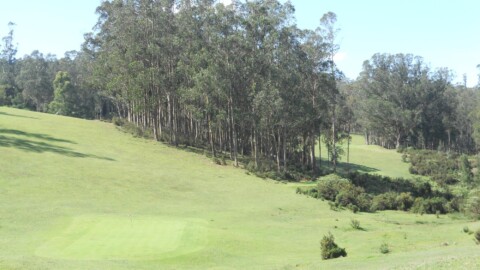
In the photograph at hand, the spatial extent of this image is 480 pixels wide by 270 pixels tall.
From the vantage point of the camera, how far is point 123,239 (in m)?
26.8

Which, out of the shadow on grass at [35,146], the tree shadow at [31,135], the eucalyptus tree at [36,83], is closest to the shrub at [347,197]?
the shadow on grass at [35,146]

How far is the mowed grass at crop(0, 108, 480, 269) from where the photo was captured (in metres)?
23.0

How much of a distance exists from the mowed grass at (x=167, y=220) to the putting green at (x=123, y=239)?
53 mm

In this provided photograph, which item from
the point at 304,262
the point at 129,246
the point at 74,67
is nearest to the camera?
the point at 304,262

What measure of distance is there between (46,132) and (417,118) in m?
101

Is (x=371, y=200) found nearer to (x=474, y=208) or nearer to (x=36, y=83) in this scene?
(x=474, y=208)

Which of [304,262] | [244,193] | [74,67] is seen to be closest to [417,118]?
[244,193]

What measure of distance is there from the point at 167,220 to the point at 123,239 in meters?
6.20

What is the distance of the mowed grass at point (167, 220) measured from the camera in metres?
23.0

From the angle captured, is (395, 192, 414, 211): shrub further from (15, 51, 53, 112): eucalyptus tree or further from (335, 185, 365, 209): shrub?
(15, 51, 53, 112): eucalyptus tree

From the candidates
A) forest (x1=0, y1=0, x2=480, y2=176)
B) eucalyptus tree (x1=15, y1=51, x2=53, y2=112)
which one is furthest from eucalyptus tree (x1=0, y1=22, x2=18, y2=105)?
forest (x1=0, y1=0, x2=480, y2=176)

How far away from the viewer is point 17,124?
227 ft

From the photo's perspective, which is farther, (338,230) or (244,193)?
(244,193)

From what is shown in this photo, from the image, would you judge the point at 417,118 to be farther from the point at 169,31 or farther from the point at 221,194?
the point at 221,194
